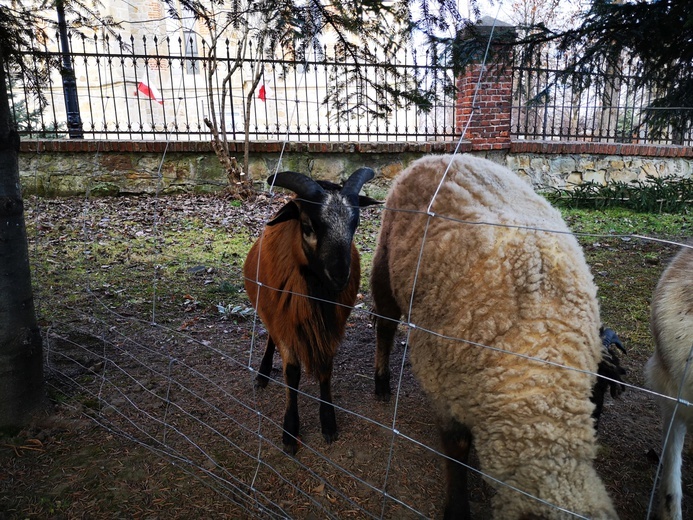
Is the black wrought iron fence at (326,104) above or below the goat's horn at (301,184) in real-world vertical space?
above

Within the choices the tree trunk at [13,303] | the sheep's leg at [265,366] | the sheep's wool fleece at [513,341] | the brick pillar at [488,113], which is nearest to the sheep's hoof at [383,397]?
the sheep's leg at [265,366]

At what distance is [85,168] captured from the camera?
8.18 meters

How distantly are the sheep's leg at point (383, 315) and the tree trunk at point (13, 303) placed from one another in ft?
7.06

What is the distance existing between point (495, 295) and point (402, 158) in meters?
7.32

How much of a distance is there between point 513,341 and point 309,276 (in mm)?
1243

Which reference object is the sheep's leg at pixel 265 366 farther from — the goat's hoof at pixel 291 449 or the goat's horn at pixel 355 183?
the goat's horn at pixel 355 183

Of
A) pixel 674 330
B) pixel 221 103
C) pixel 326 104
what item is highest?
pixel 221 103

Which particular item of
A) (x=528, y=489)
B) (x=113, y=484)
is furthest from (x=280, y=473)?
(x=528, y=489)

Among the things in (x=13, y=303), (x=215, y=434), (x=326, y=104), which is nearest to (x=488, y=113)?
(x=326, y=104)

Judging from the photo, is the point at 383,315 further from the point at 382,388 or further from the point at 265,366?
the point at 265,366

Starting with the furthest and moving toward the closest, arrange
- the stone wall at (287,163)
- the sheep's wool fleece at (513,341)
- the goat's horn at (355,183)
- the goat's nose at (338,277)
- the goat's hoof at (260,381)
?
1. the stone wall at (287,163)
2. the goat's hoof at (260,381)
3. the goat's horn at (355,183)
4. the goat's nose at (338,277)
5. the sheep's wool fleece at (513,341)

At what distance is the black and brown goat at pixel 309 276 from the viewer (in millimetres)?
2510

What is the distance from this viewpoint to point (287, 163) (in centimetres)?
880

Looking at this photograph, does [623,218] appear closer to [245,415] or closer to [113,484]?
[245,415]
